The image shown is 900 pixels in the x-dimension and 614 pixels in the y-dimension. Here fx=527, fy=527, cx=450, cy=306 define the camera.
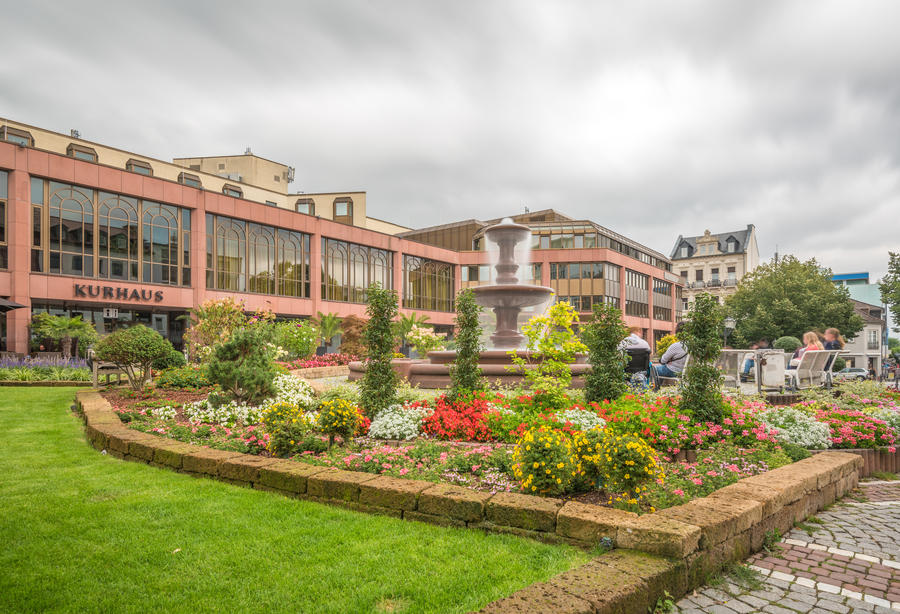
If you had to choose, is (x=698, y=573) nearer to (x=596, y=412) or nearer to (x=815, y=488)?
(x=815, y=488)

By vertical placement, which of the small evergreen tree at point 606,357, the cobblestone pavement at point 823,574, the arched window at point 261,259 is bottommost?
the cobblestone pavement at point 823,574

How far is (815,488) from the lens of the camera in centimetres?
475

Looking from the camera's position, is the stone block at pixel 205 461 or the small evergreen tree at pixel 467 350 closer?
the stone block at pixel 205 461

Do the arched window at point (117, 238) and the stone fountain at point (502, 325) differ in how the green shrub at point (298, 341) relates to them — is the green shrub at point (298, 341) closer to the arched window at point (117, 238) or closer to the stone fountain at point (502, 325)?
the stone fountain at point (502, 325)

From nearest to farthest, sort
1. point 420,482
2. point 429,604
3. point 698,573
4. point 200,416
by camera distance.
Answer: point 429,604 → point 698,573 → point 420,482 → point 200,416

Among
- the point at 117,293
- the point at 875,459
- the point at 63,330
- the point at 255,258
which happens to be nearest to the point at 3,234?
the point at 117,293

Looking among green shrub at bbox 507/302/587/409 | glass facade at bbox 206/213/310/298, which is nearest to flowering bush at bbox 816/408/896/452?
green shrub at bbox 507/302/587/409

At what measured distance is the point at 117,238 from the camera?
87.6 ft

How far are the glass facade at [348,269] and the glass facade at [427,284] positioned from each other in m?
2.76

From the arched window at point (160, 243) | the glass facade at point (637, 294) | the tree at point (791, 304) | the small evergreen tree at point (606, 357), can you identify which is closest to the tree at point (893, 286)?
the tree at point (791, 304)

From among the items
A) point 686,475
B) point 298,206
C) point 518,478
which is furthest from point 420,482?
point 298,206

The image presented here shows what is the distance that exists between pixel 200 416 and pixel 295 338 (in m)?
13.0

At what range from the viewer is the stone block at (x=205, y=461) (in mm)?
5196

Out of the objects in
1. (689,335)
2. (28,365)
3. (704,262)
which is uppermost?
(704,262)
